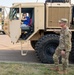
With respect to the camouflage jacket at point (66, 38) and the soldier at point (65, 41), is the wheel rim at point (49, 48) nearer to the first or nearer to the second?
the soldier at point (65, 41)

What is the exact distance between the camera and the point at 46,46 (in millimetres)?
9781

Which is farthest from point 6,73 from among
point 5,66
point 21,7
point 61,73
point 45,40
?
point 21,7

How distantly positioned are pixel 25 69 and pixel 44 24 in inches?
88.6

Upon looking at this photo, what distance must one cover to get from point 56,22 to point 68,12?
1.93 feet

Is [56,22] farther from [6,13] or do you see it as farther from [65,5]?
[6,13]

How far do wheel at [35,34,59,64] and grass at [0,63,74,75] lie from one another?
3.11ft

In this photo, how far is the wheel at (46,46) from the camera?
9680 mm

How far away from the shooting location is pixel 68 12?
980 centimetres

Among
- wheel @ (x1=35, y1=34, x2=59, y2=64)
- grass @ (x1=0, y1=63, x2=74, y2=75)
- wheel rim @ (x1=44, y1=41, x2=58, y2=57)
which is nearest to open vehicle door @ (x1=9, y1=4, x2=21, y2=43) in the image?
wheel @ (x1=35, y1=34, x2=59, y2=64)

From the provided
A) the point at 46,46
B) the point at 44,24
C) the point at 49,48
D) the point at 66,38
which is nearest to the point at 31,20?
the point at 44,24

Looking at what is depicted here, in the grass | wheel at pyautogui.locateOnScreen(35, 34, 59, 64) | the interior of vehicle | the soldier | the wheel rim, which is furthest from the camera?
the interior of vehicle

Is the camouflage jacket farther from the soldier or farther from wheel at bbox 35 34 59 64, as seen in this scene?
wheel at bbox 35 34 59 64

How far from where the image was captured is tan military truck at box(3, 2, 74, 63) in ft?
31.9

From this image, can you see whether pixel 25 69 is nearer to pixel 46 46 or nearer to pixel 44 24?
pixel 46 46
